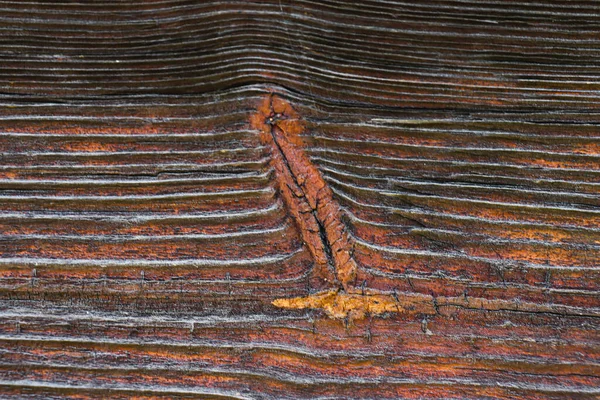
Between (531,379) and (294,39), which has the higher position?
(294,39)

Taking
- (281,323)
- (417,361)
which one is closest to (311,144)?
(281,323)

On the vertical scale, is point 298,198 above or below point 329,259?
above

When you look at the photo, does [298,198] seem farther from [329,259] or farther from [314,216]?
[329,259]

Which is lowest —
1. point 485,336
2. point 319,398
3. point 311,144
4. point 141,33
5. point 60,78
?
point 319,398

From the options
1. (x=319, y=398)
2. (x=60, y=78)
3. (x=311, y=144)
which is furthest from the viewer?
(x=60, y=78)

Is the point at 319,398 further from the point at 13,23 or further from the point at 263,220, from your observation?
the point at 13,23

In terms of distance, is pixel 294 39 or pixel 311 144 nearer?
pixel 311 144

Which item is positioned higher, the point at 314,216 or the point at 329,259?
the point at 314,216

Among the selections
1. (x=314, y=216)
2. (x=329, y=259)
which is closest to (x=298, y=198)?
(x=314, y=216)
